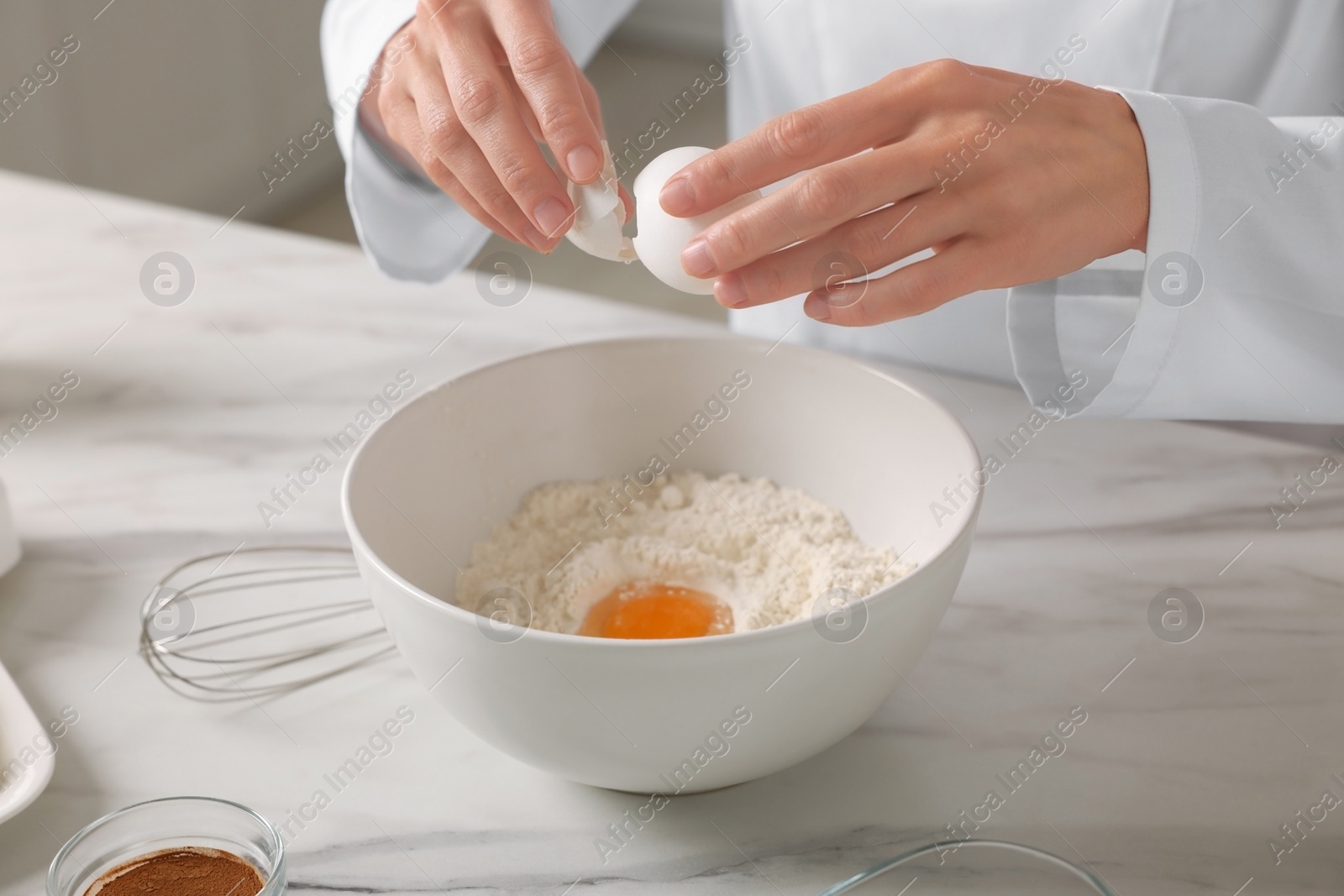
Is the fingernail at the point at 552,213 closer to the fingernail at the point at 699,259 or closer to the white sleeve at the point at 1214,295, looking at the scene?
the fingernail at the point at 699,259

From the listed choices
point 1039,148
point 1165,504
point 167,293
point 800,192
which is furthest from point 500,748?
point 167,293

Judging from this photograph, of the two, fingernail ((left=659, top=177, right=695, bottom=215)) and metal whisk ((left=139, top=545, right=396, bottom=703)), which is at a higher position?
fingernail ((left=659, top=177, right=695, bottom=215))

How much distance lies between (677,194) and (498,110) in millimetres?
205

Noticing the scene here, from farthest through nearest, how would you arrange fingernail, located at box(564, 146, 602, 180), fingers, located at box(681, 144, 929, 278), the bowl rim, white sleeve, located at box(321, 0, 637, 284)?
white sleeve, located at box(321, 0, 637, 284) < fingernail, located at box(564, 146, 602, 180) < fingers, located at box(681, 144, 929, 278) < the bowl rim

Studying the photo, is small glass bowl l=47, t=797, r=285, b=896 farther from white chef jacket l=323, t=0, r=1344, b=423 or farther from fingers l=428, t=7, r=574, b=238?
white chef jacket l=323, t=0, r=1344, b=423

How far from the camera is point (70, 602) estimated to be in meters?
0.87

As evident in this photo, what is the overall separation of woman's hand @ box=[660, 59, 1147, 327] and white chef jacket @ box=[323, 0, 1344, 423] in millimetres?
80

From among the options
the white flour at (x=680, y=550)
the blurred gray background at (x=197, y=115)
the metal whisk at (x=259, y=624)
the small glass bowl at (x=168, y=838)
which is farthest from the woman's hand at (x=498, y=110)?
the blurred gray background at (x=197, y=115)

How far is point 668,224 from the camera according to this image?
0.76 m

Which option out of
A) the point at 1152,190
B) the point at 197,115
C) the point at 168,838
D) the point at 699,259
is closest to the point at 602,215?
the point at 699,259

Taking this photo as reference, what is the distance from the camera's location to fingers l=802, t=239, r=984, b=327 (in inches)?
28.0

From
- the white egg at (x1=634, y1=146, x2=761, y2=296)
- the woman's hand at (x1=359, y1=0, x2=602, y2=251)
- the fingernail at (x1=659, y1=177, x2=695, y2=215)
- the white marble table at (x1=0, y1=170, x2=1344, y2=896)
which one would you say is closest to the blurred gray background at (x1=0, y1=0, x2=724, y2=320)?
the white marble table at (x1=0, y1=170, x2=1344, y2=896)

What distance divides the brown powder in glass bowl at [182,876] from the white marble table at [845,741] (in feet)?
0.18

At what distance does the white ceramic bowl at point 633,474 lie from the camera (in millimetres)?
589
